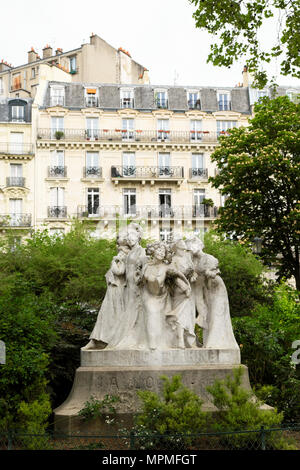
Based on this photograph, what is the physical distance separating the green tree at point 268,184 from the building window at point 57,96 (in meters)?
19.7

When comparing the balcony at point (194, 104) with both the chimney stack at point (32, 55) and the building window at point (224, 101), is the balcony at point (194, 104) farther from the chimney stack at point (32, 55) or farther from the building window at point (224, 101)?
the chimney stack at point (32, 55)

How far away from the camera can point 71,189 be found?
41844mm

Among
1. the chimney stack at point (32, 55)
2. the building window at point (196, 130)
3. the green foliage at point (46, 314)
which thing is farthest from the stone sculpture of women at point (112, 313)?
the chimney stack at point (32, 55)

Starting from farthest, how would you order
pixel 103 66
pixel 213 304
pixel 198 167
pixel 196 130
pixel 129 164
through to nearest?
pixel 103 66, pixel 196 130, pixel 198 167, pixel 129 164, pixel 213 304

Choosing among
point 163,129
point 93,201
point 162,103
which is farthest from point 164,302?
point 162,103

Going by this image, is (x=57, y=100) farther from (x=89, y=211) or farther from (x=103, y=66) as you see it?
(x=103, y=66)

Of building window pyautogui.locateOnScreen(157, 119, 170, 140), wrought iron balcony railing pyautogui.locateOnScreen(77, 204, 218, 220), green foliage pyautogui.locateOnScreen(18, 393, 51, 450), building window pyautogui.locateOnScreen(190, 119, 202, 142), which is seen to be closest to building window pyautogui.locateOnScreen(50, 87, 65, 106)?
building window pyautogui.locateOnScreen(157, 119, 170, 140)

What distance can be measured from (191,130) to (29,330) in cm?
3362

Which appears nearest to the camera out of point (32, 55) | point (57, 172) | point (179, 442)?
point (179, 442)

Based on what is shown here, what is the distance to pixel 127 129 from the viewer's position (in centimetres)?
4331

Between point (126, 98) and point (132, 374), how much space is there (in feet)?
122

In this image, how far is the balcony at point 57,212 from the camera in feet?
135
